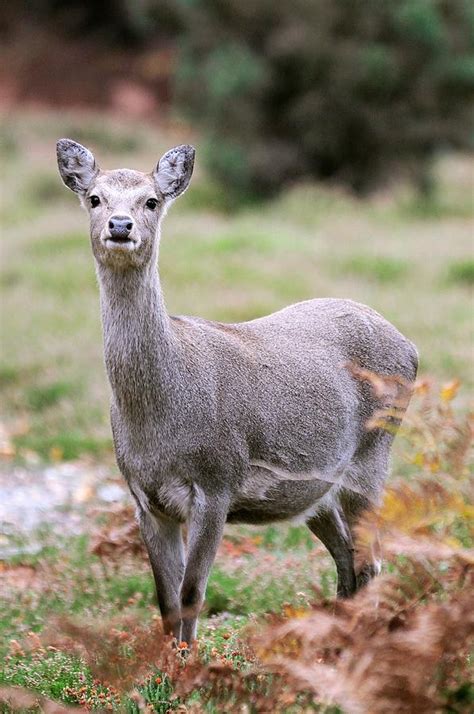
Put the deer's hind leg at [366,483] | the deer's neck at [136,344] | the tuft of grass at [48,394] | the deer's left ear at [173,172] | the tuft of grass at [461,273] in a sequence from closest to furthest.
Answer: the deer's neck at [136,344] < the deer's left ear at [173,172] < the deer's hind leg at [366,483] < the tuft of grass at [48,394] < the tuft of grass at [461,273]

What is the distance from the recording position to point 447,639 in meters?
3.91

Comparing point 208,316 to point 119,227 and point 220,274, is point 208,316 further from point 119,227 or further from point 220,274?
point 119,227

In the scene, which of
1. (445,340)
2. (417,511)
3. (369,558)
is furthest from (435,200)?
(417,511)

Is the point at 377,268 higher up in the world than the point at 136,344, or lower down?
lower down

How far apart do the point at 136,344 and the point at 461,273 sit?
34.0ft

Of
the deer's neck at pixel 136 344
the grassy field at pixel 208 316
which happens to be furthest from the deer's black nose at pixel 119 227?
the grassy field at pixel 208 316

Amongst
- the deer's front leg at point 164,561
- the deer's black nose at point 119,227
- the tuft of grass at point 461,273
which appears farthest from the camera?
the tuft of grass at point 461,273

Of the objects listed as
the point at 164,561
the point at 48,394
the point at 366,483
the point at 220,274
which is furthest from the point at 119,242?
the point at 220,274

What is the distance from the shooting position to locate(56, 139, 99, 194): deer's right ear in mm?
5766

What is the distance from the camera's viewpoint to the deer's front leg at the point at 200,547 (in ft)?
17.4

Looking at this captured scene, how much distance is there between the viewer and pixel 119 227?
204 inches

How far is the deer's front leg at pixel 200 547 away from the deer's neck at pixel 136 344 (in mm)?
489

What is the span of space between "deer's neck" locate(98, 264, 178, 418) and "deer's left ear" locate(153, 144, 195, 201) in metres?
0.43

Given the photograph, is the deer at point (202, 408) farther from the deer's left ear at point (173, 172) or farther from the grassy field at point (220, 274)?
the grassy field at point (220, 274)
